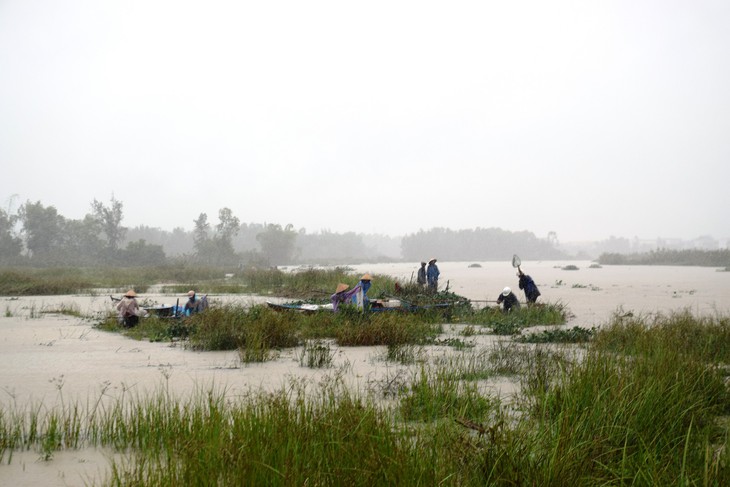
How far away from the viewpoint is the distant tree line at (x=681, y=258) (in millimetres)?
60250

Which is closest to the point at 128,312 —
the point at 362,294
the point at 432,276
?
the point at 362,294

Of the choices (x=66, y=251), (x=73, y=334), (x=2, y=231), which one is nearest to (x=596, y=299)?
(x=73, y=334)

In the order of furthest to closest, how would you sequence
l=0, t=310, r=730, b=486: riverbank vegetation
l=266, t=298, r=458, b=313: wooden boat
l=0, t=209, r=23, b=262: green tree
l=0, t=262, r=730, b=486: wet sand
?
l=0, t=209, r=23, b=262: green tree, l=266, t=298, r=458, b=313: wooden boat, l=0, t=262, r=730, b=486: wet sand, l=0, t=310, r=730, b=486: riverbank vegetation

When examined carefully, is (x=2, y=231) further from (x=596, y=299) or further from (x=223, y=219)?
(x=596, y=299)

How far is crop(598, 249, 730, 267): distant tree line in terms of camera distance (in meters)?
60.2

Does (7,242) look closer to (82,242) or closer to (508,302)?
(82,242)

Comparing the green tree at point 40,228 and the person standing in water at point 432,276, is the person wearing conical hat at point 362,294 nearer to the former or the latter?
the person standing in water at point 432,276

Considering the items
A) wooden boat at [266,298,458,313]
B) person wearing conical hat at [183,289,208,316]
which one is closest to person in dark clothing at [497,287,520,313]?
wooden boat at [266,298,458,313]

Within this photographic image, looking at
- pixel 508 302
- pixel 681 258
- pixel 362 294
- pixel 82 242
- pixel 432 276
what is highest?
pixel 82 242

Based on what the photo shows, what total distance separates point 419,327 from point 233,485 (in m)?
8.30

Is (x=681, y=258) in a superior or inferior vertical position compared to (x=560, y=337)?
superior

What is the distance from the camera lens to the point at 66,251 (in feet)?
199

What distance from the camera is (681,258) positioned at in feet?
219

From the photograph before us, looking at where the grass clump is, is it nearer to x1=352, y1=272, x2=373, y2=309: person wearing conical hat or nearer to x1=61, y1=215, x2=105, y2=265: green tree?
x1=352, y1=272, x2=373, y2=309: person wearing conical hat
